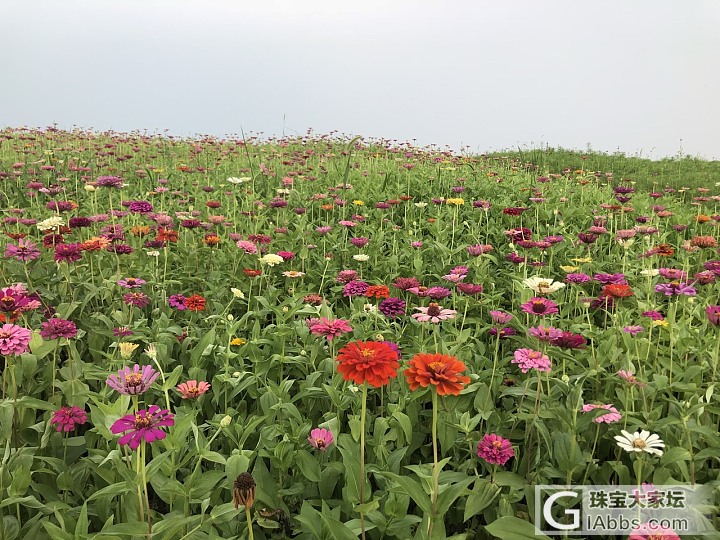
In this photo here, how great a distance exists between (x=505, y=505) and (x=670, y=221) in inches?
211

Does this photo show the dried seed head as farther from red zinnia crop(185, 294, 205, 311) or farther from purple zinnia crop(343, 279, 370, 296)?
red zinnia crop(185, 294, 205, 311)

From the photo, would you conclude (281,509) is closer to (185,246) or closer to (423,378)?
(423,378)

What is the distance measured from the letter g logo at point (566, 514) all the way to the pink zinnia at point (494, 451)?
161 mm

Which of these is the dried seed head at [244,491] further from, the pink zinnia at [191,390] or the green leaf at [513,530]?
the pink zinnia at [191,390]

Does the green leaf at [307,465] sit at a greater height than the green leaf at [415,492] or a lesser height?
lesser

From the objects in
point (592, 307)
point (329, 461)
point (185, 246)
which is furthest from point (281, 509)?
point (185, 246)

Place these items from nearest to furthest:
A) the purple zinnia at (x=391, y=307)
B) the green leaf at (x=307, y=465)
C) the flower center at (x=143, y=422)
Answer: the flower center at (x=143, y=422) < the green leaf at (x=307, y=465) < the purple zinnia at (x=391, y=307)

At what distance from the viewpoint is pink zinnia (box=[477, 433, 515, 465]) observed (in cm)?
158

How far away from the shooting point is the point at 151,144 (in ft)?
37.1

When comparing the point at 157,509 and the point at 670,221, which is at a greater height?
the point at 670,221

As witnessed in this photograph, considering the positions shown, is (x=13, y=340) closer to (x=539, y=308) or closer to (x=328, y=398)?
(x=328, y=398)

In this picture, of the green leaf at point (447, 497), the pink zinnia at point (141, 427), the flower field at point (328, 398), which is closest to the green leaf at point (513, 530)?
the flower field at point (328, 398)

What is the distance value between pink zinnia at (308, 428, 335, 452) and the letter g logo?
0.70m

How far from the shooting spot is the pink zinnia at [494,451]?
1582 mm
